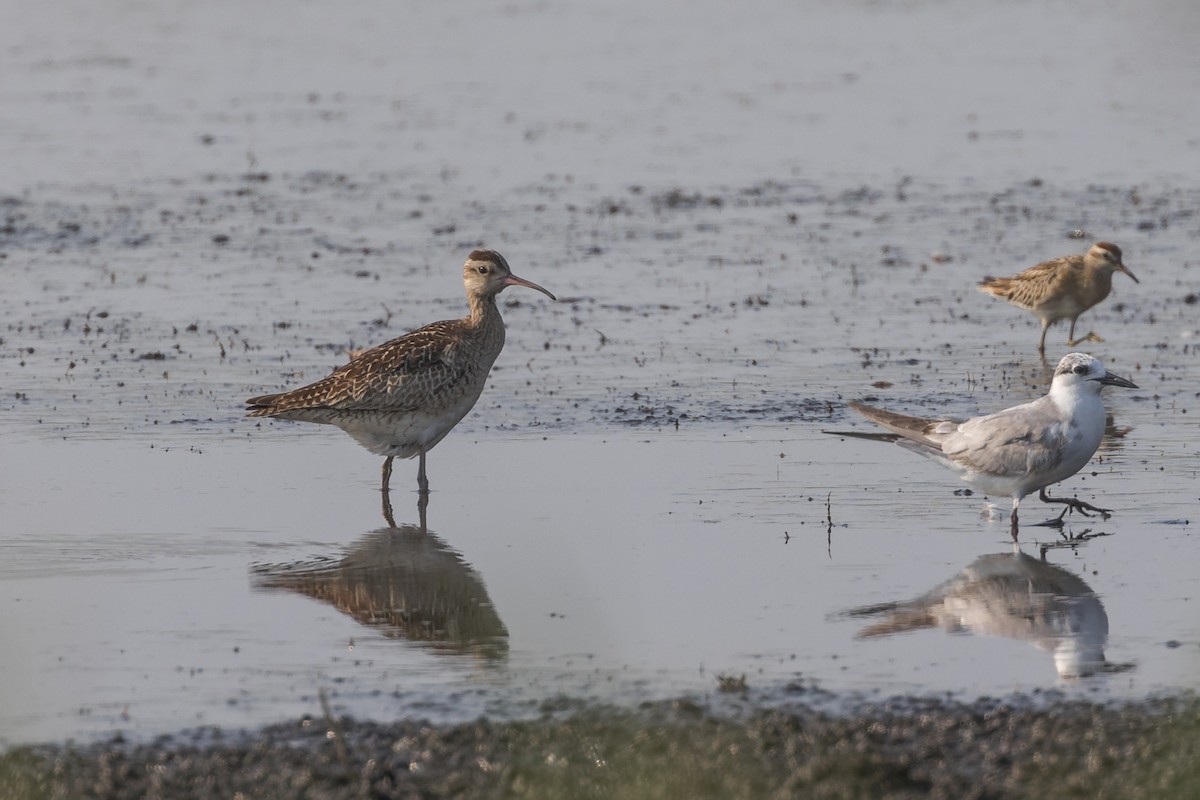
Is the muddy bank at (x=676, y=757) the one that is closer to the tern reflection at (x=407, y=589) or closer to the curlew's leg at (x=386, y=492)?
the tern reflection at (x=407, y=589)

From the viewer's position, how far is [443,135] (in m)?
24.1

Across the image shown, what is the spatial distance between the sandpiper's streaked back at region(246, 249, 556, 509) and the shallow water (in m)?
0.33

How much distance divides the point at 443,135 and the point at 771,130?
4121 millimetres

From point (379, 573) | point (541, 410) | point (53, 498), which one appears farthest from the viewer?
point (541, 410)

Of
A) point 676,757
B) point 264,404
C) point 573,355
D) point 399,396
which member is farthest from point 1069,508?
point 573,355

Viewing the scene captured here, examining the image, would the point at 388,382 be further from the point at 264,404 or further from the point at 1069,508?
the point at 1069,508

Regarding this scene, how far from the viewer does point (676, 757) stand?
682cm

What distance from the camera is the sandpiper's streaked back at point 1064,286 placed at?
15.9m

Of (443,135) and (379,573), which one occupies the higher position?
(443,135)

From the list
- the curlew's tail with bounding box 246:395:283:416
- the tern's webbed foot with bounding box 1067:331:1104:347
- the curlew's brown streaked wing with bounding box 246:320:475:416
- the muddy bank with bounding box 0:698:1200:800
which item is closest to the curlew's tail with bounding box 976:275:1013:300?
the tern's webbed foot with bounding box 1067:331:1104:347

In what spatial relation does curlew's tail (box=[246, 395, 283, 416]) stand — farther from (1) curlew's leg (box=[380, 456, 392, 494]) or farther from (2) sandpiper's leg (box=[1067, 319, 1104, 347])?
(2) sandpiper's leg (box=[1067, 319, 1104, 347])

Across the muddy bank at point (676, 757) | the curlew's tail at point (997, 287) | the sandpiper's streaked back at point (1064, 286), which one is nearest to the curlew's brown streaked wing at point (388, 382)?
the muddy bank at point (676, 757)

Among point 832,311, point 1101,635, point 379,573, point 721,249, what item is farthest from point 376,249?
point 1101,635

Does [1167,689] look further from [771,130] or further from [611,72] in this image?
[611,72]
